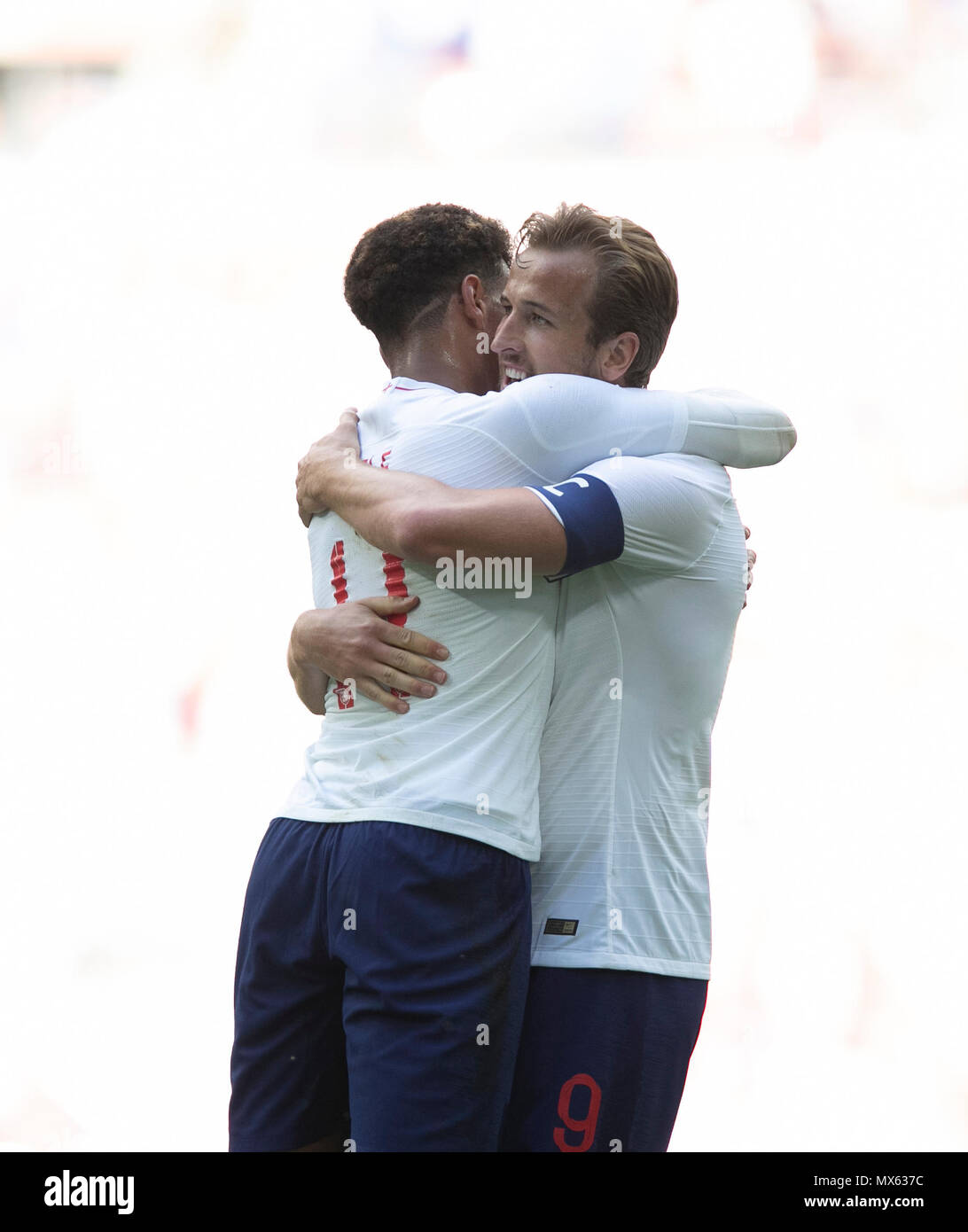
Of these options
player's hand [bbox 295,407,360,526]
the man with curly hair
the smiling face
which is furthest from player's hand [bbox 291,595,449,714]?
the smiling face

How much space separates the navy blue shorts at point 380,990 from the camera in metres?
1.34

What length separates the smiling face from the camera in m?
1.68

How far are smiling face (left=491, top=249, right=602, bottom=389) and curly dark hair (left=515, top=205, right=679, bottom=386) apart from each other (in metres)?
0.01

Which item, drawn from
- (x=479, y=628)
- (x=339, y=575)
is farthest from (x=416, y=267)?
(x=479, y=628)

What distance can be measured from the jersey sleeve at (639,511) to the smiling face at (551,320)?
231 mm

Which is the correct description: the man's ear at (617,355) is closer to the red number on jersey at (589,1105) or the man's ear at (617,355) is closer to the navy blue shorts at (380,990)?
the navy blue shorts at (380,990)

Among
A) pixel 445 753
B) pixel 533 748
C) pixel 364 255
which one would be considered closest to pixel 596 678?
pixel 533 748

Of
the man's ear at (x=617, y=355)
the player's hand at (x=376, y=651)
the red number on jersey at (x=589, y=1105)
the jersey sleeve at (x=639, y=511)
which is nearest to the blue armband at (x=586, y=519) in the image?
the jersey sleeve at (x=639, y=511)

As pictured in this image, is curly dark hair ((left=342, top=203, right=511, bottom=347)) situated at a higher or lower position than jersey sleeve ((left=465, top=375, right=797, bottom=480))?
higher

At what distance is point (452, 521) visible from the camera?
4.60 ft

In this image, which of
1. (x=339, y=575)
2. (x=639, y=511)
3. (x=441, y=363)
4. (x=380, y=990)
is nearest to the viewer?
(x=380, y=990)

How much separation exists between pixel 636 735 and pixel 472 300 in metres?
0.68

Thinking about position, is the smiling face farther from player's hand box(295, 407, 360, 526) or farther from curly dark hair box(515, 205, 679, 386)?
player's hand box(295, 407, 360, 526)

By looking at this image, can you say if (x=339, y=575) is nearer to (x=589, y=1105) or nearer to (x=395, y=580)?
(x=395, y=580)
